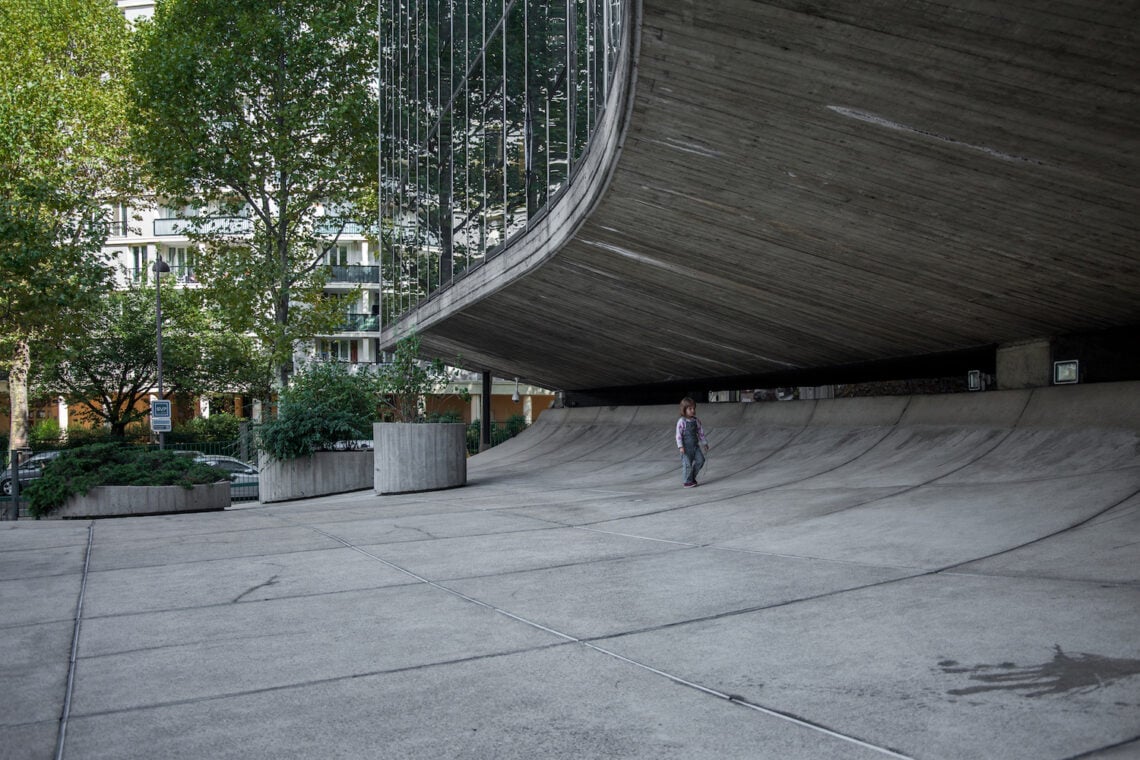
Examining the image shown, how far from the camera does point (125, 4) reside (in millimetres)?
65562

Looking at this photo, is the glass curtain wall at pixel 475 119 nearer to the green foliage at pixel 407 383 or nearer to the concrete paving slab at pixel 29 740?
the green foliage at pixel 407 383

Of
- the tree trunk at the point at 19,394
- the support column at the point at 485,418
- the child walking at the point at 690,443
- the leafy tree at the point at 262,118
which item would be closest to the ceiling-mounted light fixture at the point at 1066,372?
the child walking at the point at 690,443

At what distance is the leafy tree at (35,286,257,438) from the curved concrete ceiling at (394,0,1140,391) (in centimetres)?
3236

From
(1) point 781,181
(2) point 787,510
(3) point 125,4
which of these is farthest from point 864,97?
(3) point 125,4

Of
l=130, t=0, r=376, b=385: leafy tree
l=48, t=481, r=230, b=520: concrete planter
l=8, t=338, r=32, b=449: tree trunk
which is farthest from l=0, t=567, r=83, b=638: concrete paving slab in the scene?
l=8, t=338, r=32, b=449: tree trunk

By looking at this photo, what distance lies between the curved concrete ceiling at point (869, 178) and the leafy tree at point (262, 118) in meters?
21.5

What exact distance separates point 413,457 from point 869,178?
1008cm

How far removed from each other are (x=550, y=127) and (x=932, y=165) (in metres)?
9.72

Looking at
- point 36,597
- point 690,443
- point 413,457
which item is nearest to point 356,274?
point 413,457

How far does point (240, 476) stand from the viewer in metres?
→ 25.3

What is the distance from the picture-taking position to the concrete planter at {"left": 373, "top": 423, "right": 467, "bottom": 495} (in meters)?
16.8

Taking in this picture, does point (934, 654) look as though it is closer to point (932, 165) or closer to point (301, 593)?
point (301, 593)

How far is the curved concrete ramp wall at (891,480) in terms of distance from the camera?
804cm

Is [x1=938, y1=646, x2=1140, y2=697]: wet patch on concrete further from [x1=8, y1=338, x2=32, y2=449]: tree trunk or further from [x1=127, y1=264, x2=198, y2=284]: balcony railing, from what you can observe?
[x1=127, y1=264, x2=198, y2=284]: balcony railing
